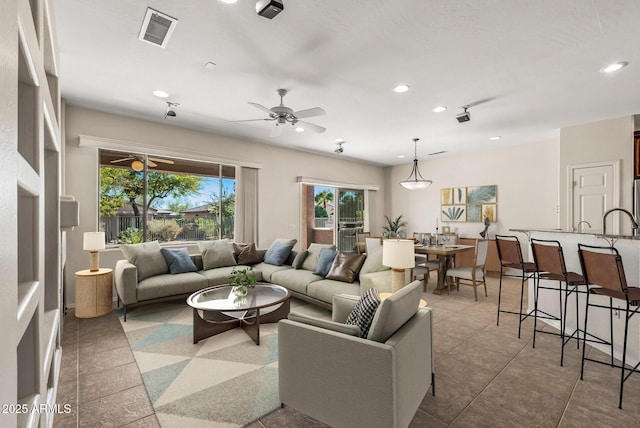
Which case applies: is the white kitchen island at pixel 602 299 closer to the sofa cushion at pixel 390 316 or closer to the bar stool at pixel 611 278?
the bar stool at pixel 611 278

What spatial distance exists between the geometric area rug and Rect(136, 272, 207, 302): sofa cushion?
33cm

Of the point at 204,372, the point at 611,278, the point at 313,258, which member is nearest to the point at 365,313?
the point at 204,372

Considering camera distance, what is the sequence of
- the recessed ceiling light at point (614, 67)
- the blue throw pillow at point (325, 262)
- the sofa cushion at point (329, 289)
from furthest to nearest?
the blue throw pillow at point (325, 262), the sofa cushion at point (329, 289), the recessed ceiling light at point (614, 67)

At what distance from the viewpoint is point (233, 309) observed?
299 centimetres

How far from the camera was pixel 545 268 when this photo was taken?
295 centimetres

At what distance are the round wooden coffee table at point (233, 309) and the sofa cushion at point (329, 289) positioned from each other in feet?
1.30

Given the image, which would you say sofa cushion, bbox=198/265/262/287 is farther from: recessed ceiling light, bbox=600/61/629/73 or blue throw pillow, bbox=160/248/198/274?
recessed ceiling light, bbox=600/61/629/73

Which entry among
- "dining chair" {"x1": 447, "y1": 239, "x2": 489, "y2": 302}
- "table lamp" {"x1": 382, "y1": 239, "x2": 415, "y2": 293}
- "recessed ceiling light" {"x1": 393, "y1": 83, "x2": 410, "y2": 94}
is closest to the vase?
"table lamp" {"x1": 382, "y1": 239, "x2": 415, "y2": 293}

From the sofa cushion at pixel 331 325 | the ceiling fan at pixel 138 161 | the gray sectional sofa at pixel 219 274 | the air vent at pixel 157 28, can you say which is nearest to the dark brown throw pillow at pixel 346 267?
the gray sectional sofa at pixel 219 274

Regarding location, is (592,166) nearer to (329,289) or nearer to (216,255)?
(329,289)

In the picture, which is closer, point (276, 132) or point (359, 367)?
point (359, 367)

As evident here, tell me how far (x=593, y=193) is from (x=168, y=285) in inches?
257

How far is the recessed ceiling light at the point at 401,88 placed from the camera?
11.1 feet

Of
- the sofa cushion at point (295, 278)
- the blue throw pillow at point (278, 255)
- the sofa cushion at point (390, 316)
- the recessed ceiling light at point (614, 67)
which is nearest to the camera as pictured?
the sofa cushion at point (390, 316)
